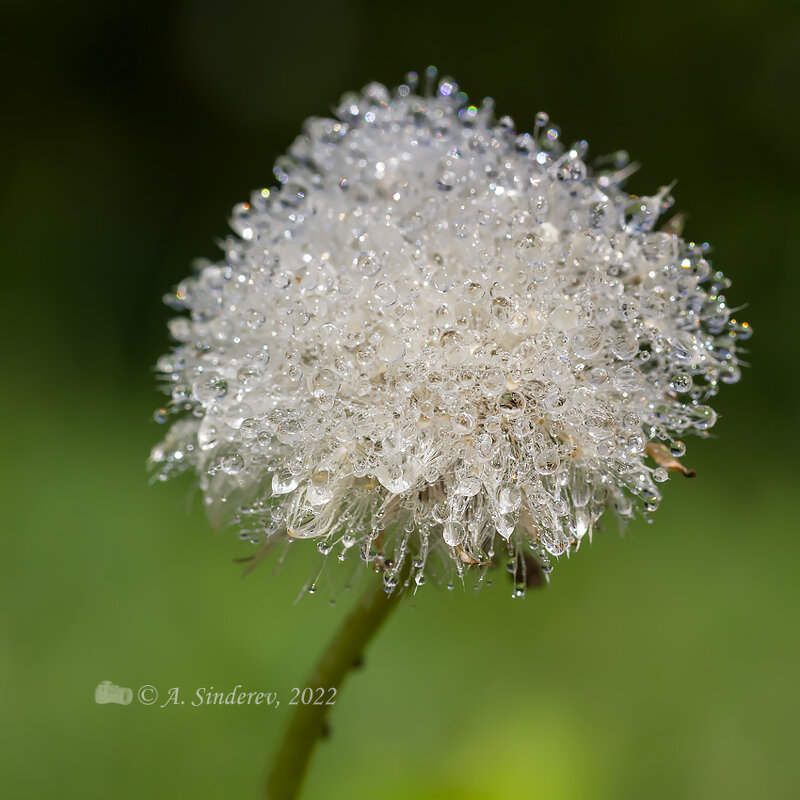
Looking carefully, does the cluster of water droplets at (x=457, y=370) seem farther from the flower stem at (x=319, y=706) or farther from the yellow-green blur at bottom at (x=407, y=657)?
the yellow-green blur at bottom at (x=407, y=657)

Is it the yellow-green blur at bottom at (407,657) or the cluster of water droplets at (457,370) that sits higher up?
the cluster of water droplets at (457,370)

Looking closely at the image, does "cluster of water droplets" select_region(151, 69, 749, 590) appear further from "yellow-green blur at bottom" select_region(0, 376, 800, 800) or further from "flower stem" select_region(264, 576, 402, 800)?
"yellow-green blur at bottom" select_region(0, 376, 800, 800)

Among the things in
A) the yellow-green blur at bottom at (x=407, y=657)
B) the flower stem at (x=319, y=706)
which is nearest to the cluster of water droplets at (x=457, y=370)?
the flower stem at (x=319, y=706)

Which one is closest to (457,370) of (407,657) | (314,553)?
(314,553)

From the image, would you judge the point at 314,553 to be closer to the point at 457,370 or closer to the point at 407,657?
the point at 457,370

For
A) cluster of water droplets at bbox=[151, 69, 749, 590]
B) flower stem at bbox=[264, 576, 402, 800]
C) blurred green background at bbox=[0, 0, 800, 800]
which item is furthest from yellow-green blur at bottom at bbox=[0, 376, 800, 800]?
cluster of water droplets at bbox=[151, 69, 749, 590]

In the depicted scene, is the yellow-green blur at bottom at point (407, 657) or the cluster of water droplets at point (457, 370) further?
the yellow-green blur at bottom at point (407, 657)

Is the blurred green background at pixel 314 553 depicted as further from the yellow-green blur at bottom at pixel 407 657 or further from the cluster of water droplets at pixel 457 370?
the cluster of water droplets at pixel 457 370
